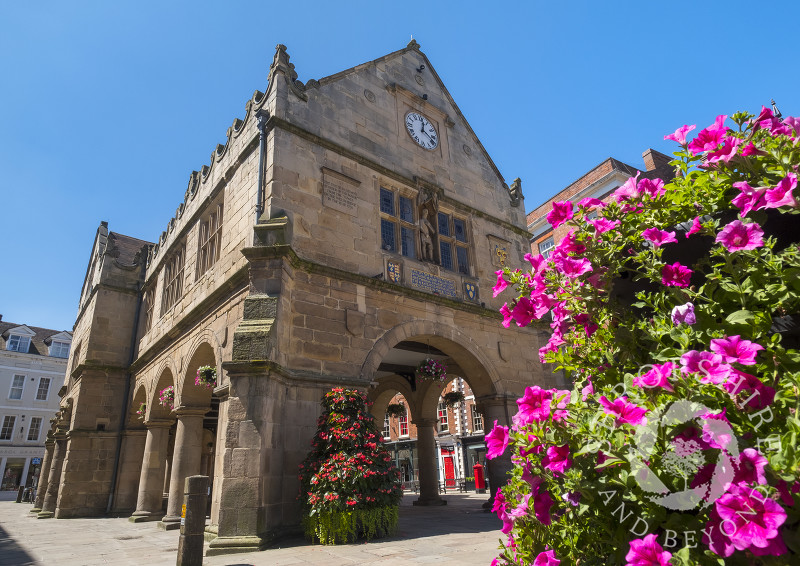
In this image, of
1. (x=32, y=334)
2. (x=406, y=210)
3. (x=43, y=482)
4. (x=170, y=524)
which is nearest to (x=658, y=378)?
(x=406, y=210)

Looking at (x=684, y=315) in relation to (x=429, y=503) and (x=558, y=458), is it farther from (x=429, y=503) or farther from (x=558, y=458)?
(x=429, y=503)

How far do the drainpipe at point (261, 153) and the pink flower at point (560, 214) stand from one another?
820 cm

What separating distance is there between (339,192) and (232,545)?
7271 millimetres

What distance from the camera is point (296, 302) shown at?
9.36 meters

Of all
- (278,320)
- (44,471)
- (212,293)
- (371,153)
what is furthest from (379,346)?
(44,471)

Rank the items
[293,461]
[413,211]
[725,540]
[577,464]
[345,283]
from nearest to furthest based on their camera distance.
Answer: [725,540] < [577,464] < [293,461] < [345,283] < [413,211]

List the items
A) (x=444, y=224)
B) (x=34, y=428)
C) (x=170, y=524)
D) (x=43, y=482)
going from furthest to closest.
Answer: (x=34, y=428), (x=43, y=482), (x=444, y=224), (x=170, y=524)

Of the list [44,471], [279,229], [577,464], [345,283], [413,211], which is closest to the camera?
[577,464]

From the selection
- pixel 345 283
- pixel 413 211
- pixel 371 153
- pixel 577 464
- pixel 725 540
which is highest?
pixel 371 153

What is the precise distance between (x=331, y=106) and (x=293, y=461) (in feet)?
27.1

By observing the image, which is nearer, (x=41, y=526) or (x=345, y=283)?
(x=345, y=283)

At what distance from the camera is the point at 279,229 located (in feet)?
30.0

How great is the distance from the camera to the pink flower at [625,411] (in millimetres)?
1605

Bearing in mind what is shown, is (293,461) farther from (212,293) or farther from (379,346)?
(212,293)
